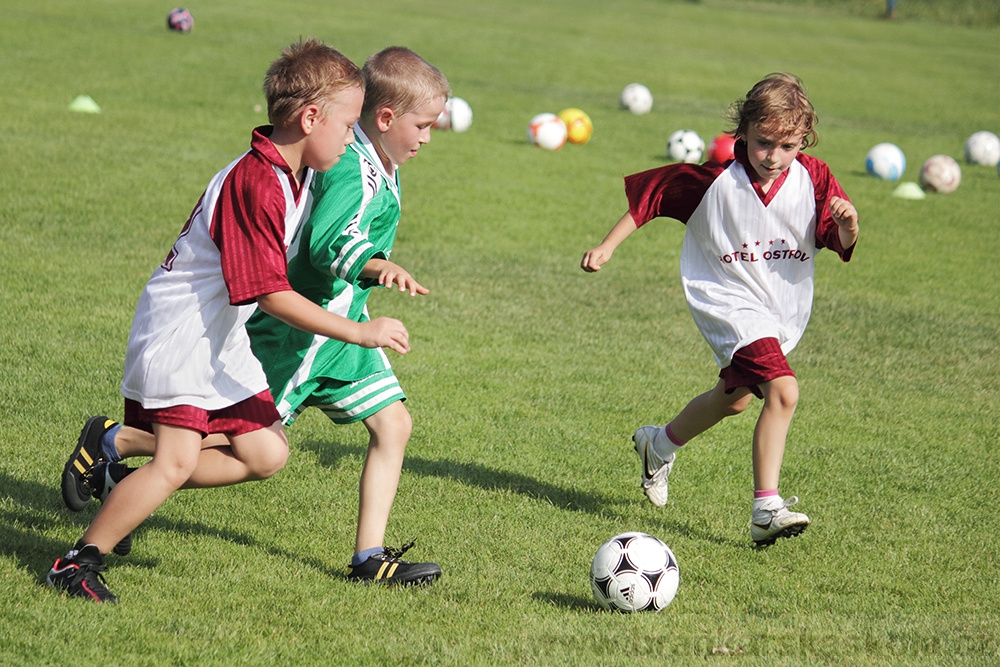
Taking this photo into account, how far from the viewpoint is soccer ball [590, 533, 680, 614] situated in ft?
12.7

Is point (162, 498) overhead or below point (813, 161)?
below

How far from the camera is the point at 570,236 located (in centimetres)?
1027

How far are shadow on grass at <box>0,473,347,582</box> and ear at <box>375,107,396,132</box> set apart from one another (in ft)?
5.31

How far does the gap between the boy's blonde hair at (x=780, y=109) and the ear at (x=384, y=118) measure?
4.87ft

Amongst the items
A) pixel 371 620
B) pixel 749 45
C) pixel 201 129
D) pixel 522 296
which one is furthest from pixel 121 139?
pixel 749 45

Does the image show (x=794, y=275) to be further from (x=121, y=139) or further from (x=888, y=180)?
(x=888, y=180)

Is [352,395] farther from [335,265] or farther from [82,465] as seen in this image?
[82,465]

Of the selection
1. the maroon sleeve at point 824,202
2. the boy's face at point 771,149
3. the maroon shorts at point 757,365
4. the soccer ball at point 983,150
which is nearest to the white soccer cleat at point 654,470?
the maroon shorts at point 757,365

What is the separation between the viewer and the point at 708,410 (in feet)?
16.3

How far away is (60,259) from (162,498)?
494 cm

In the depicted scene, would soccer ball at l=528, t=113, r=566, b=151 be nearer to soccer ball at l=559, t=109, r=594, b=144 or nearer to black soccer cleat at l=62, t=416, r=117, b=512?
soccer ball at l=559, t=109, r=594, b=144

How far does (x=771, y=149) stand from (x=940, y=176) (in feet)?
33.7

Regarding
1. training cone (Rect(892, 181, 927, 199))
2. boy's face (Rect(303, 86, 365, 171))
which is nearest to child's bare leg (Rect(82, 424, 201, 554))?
boy's face (Rect(303, 86, 365, 171))

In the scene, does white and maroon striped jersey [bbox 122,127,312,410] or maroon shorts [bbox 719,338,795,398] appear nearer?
white and maroon striped jersey [bbox 122,127,312,410]
